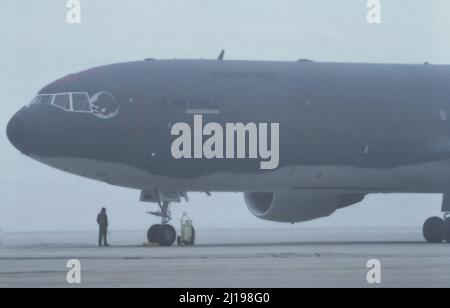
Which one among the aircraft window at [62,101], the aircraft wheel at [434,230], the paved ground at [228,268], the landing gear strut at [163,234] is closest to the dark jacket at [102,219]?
the landing gear strut at [163,234]

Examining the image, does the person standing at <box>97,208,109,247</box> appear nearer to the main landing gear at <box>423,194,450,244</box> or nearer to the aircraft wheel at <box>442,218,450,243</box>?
the main landing gear at <box>423,194,450,244</box>

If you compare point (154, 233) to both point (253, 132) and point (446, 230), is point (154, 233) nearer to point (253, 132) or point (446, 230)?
point (253, 132)

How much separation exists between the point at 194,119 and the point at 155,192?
200 cm

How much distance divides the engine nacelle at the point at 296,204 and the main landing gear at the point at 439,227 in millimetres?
1906

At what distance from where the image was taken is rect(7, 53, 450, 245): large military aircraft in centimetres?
3008

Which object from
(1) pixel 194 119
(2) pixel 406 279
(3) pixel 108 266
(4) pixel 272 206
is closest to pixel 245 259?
(3) pixel 108 266

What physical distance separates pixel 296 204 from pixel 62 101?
676 centimetres

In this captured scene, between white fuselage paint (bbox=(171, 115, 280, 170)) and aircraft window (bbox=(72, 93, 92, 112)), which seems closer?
aircraft window (bbox=(72, 93, 92, 112))

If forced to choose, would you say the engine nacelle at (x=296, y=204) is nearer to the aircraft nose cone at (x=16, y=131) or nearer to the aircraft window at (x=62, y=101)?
the aircraft window at (x=62, y=101)

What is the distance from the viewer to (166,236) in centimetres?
2958

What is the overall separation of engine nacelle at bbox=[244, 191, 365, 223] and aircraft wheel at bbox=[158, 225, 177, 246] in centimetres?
389

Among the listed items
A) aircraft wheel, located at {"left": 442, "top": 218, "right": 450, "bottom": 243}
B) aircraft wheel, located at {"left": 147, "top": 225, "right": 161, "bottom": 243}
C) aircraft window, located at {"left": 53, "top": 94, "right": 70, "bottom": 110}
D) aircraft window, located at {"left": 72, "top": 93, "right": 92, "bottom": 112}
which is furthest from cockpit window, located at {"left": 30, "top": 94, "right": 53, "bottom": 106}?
aircraft wheel, located at {"left": 442, "top": 218, "right": 450, "bottom": 243}

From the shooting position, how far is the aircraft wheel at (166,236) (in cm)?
2955

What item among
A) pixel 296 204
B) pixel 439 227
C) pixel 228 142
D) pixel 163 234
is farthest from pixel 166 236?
pixel 439 227
